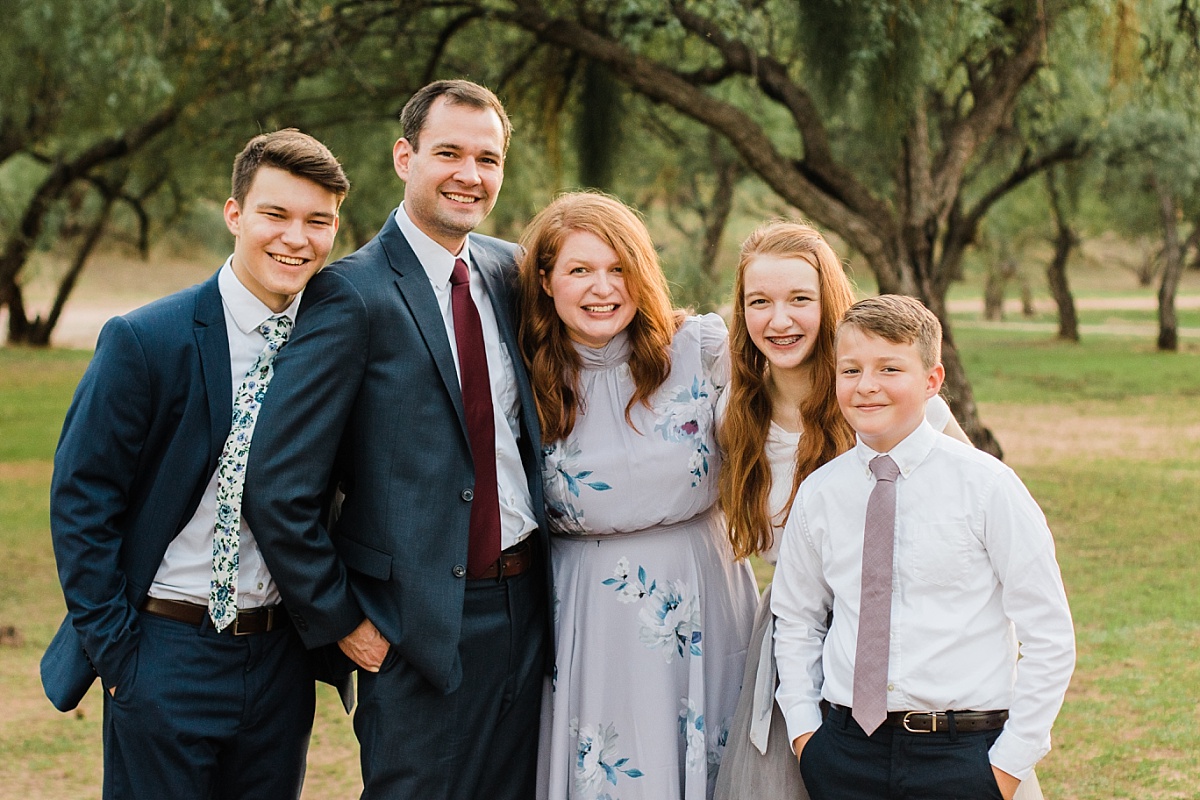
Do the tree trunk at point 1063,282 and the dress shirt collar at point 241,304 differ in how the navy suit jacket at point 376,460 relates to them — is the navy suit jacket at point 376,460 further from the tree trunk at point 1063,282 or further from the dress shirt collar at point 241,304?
the tree trunk at point 1063,282

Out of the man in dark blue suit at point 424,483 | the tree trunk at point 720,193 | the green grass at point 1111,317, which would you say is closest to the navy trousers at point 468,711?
the man in dark blue suit at point 424,483

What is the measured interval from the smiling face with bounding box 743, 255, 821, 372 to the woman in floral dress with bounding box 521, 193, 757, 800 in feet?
0.98

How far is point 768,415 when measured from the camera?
2.99m

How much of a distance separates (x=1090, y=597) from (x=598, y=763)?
4.85 meters

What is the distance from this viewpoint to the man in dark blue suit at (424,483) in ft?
8.75

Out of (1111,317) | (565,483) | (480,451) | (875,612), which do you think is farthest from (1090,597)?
(1111,317)

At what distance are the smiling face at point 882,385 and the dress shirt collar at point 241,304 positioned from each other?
131cm

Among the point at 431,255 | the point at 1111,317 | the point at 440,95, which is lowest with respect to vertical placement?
the point at 1111,317

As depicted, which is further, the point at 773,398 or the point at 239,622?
the point at 773,398

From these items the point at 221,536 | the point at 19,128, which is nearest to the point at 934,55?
the point at 221,536

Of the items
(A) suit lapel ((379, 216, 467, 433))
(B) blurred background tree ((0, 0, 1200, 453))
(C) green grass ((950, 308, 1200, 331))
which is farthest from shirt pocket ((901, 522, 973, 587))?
(C) green grass ((950, 308, 1200, 331))

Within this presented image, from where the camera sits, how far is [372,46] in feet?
31.4

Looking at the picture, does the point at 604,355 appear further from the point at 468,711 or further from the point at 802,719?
the point at 802,719

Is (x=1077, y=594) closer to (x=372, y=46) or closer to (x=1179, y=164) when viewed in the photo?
(x=372, y=46)
